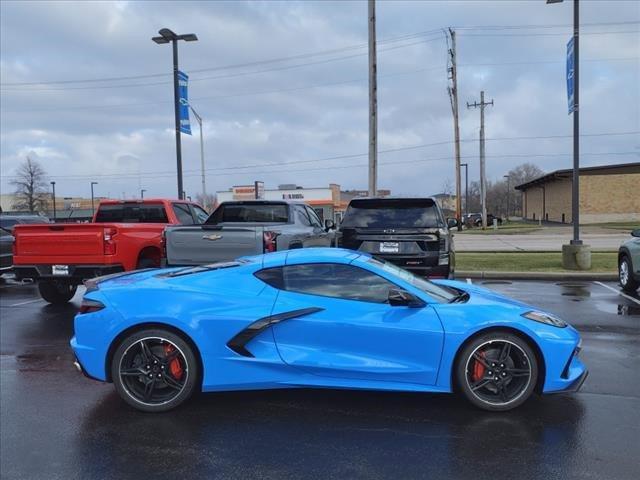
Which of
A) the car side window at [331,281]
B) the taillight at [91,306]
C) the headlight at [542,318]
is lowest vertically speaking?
the headlight at [542,318]

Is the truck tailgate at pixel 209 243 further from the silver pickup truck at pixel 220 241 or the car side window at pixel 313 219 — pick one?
the car side window at pixel 313 219

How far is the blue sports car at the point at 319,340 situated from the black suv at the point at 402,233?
3936mm

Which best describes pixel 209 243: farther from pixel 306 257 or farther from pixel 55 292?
pixel 55 292

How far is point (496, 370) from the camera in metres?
4.45

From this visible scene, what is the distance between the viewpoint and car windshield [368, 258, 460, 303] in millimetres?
4711

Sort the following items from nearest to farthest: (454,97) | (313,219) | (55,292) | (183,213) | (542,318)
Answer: (542,318) → (55,292) → (313,219) → (183,213) → (454,97)

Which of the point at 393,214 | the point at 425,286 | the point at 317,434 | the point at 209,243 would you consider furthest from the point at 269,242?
the point at 317,434

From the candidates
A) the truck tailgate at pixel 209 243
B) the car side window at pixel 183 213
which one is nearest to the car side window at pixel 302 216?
the truck tailgate at pixel 209 243

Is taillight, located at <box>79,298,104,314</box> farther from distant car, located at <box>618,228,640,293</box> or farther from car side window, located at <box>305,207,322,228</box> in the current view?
distant car, located at <box>618,228,640,293</box>

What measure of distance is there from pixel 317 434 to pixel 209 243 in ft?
13.4

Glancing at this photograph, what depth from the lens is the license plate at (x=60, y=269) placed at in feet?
28.8

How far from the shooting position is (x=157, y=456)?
381 cm

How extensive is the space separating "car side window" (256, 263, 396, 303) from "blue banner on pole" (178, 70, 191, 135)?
12500 mm

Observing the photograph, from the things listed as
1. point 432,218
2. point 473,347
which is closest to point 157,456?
point 473,347
